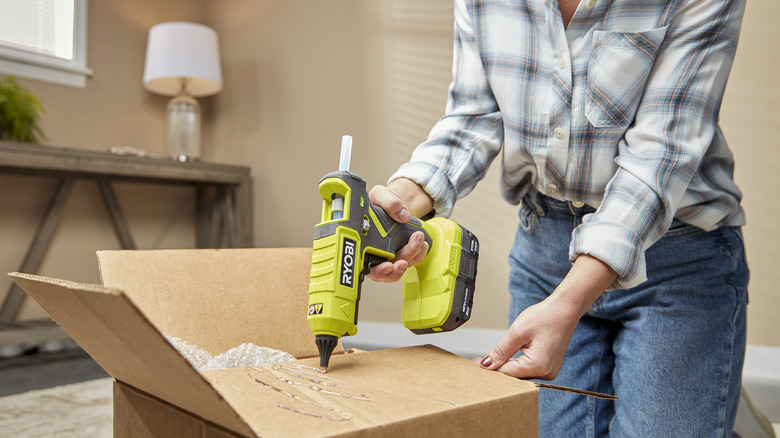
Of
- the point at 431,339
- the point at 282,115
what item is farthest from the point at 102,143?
the point at 431,339

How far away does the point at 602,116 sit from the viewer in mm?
725

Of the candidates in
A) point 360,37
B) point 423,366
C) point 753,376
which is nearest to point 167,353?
point 423,366

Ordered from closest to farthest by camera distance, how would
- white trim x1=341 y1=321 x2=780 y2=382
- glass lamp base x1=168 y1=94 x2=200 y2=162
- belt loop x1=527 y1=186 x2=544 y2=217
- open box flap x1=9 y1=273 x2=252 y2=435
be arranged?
open box flap x1=9 y1=273 x2=252 y2=435 < belt loop x1=527 y1=186 x2=544 y2=217 < white trim x1=341 y1=321 x2=780 y2=382 < glass lamp base x1=168 y1=94 x2=200 y2=162

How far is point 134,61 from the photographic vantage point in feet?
9.50

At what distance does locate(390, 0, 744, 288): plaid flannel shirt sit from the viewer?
65 centimetres

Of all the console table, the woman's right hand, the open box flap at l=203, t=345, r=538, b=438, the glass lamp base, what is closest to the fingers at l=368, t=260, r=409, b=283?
the woman's right hand

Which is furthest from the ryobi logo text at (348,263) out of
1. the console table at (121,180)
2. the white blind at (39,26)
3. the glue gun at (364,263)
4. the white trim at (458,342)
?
the white blind at (39,26)

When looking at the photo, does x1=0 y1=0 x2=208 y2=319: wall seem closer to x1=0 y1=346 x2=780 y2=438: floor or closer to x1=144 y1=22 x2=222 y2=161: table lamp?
x1=144 y1=22 x2=222 y2=161: table lamp

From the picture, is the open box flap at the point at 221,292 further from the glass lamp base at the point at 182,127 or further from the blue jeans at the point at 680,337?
the glass lamp base at the point at 182,127

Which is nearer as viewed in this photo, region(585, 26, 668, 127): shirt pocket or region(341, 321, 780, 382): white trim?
region(585, 26, 668, 127): shirt pocket

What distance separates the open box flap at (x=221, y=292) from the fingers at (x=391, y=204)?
0.17 meters

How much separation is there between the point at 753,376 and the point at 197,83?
2606mm

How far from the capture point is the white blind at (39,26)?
8.02ft

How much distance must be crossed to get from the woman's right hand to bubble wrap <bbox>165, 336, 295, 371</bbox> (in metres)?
0.15
